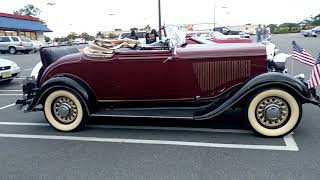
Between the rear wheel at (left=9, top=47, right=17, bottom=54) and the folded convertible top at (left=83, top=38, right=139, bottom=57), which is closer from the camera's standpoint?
the folded convertible top at (left=83, top=38, right=139, bottom=57)

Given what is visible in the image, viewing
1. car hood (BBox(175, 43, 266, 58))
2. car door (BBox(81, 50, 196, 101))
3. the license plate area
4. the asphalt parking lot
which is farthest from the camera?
the license plate area

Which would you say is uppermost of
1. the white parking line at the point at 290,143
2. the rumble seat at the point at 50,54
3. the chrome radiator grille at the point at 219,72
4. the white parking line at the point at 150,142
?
the rumble seat at the point at 50,54

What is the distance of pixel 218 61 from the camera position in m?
5.53

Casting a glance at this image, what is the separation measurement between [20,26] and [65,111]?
45.3 m

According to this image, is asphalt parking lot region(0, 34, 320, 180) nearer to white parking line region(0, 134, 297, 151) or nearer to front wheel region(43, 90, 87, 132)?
white parking line region(0, 134, 297, 151)

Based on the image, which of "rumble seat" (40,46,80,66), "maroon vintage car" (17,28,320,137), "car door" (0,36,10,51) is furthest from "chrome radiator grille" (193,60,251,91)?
"car door" (0,36,10,51)

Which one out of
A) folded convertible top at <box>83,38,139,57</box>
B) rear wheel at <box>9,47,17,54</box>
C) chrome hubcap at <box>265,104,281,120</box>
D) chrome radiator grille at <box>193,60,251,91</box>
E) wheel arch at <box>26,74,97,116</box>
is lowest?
rear wheel at <box>9,47,17,54</box>

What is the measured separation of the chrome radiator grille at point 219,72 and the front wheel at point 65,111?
5.95ft

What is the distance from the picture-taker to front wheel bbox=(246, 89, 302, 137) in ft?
17.1

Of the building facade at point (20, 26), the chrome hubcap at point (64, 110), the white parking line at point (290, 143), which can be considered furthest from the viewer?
the building facade at point (20, 26)

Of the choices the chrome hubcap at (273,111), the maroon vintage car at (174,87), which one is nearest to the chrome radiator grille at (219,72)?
the maroon vintage car at (174,87)

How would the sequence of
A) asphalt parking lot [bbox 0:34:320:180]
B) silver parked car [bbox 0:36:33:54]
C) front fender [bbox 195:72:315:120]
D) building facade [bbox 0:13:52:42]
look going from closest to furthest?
asphalt parking lot [bbox 0:34:320:180], front fender [bbox 195:72:315:120], silver parked car [bbox 0:36:33:54], building facade [bbox 0:13:52:42]

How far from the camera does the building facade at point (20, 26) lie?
1736 inches

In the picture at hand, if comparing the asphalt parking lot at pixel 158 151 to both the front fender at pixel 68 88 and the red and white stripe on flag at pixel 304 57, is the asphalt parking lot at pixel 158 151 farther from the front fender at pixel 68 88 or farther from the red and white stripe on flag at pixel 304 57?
the red and white stripe on flag at pixel 304 57
